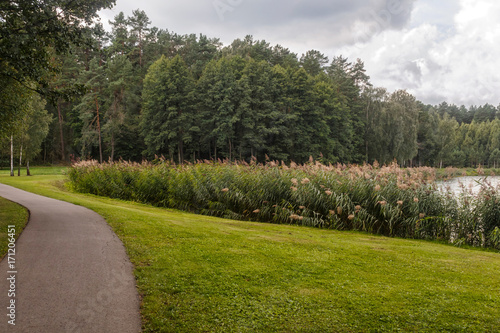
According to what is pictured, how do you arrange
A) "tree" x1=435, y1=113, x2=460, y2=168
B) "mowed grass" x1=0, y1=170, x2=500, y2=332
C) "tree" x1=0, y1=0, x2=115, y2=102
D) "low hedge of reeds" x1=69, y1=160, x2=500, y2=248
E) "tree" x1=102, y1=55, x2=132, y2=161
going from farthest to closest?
"tree" x1=435, y1=113, x2=460, y2=168, "tree" x1=102, y1=55, x2=132, y2=161, "low hedge of reeds" x1=69, y1=160, x2=500, y2=248, "tree" x1=0, y1=0, x2=115, y2=102, "mowed grass" x1=0, y1=170, x2=500, y2=332

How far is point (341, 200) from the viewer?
9.73m

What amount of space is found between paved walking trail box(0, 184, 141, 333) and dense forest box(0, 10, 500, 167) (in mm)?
33711

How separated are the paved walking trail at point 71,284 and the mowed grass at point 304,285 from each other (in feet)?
0.77

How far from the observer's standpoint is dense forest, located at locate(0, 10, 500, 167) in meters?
44.3

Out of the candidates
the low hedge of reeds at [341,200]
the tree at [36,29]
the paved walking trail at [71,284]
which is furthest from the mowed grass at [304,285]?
the tree at [36,29]

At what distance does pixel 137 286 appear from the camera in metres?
4.16

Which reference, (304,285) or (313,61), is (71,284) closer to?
(304,285)

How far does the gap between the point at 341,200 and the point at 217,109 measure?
1437 inches

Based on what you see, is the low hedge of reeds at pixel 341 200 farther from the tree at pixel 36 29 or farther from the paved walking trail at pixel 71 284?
the tree at pixel 36 29

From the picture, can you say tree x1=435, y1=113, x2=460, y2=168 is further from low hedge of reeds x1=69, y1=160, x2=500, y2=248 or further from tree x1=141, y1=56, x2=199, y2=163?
low hedge of reeds x1=69, y1=160, x2=500, y2=248

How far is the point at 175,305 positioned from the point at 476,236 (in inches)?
328

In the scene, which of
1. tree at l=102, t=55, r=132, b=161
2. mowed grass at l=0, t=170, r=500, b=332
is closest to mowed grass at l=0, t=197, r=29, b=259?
mowed grass at l=0, t=170, r=500, b=332

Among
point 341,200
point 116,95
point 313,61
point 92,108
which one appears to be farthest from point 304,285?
point 313,61

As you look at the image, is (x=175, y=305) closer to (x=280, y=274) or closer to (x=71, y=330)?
(x=71, y=330)
